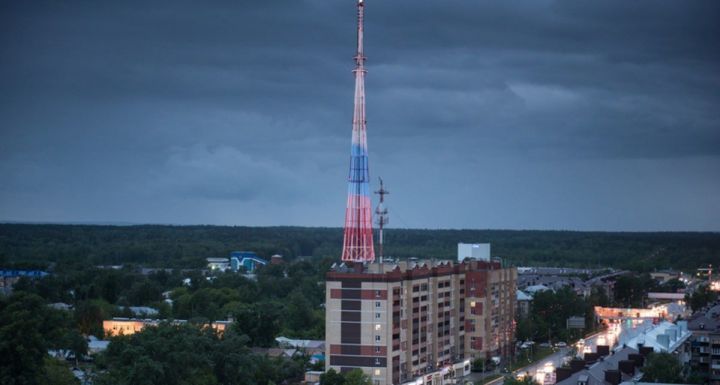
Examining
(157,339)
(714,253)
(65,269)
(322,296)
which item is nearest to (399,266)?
(157,339)

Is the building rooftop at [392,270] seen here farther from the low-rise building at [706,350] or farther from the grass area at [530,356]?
the low-rise building at [706,350]

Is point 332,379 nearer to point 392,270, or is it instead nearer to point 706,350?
point 392,270

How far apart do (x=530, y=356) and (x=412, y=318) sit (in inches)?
718

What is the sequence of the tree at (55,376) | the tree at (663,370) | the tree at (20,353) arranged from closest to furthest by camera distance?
the tree at (20,353)
the tree at (663,370)
the tree at (55,376)

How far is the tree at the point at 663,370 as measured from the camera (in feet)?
174

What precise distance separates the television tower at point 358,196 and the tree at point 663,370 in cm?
1934

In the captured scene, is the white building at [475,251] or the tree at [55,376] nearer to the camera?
the tree at [55,376]

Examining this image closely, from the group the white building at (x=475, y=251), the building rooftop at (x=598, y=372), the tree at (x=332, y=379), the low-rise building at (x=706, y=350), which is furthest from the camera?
the white building at (x=475, y=251)

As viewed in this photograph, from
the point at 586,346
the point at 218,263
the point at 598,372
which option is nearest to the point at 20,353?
the point at 598,372

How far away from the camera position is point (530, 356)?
82250 millimetres

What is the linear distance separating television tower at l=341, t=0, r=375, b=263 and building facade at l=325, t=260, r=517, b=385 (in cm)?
269

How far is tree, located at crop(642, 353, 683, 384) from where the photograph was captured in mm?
53094

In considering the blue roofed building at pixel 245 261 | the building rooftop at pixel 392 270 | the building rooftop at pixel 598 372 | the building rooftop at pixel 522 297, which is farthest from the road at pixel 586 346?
the blue roofed building at pixel 245 261

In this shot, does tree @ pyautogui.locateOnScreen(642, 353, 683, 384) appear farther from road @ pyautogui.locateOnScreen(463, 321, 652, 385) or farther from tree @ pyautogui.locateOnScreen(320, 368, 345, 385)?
tree @ pyautogui.locateOnScreen(320, 368, 345, 385)
